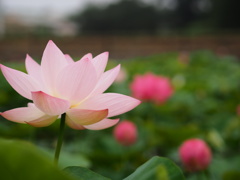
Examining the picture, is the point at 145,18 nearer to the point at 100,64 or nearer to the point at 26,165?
the point at 100,64

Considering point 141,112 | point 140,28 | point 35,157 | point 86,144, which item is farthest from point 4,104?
point 140,28

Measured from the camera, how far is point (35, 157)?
20 centimetres

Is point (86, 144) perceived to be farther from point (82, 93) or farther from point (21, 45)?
point (21, 45)

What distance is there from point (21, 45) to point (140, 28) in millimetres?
9658

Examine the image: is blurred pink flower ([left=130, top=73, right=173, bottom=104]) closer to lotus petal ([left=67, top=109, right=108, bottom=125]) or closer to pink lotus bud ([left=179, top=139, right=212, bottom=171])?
pink lotus bud ([left=179, top=139, right=212, bottom=171])

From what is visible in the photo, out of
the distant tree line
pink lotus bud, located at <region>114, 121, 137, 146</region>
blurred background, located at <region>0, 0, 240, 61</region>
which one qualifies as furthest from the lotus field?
the distant tree line

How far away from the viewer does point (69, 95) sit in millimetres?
360

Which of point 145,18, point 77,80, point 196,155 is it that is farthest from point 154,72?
point 145,18

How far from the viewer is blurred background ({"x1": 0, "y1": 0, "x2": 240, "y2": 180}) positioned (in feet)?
3.41

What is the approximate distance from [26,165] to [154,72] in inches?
108

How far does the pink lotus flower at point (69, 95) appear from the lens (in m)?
0.35

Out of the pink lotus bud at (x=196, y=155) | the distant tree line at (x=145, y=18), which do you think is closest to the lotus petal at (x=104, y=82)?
the pink lotus bud at (x=196, y=155)

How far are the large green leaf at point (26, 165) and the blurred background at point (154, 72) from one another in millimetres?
422

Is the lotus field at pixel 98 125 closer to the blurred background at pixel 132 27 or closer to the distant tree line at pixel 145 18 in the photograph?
the blurred background at pixel 132 27
